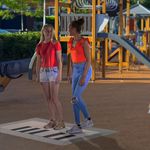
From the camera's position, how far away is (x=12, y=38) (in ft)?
58.0

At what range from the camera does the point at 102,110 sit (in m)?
9.41

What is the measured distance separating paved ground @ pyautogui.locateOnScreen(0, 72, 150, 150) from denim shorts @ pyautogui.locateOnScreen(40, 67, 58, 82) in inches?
38.2

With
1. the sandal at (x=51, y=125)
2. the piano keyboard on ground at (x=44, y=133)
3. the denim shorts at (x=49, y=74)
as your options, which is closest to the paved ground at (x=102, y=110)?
the piano keyboard on ground at (x=44, y=133)

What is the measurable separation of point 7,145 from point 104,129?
67.5 inches

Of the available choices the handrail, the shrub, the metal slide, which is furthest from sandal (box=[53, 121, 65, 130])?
the handrail

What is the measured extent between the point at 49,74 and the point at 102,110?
7.97 ft

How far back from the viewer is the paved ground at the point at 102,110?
6.67 m

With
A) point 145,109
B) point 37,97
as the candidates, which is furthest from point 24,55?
point 145,109

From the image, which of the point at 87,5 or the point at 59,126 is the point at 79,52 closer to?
the point at 59,126

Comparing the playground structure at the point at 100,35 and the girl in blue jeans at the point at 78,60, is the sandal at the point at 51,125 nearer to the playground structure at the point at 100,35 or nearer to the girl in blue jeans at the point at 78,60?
the girl in blue jeans at the point at 78,60

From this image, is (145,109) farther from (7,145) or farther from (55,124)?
(7,145)

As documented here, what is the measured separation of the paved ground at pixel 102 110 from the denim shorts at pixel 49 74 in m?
0.97

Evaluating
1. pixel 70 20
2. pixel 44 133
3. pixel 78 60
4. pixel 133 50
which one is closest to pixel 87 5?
pixel 70 20

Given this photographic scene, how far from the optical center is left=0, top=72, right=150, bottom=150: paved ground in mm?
6667
